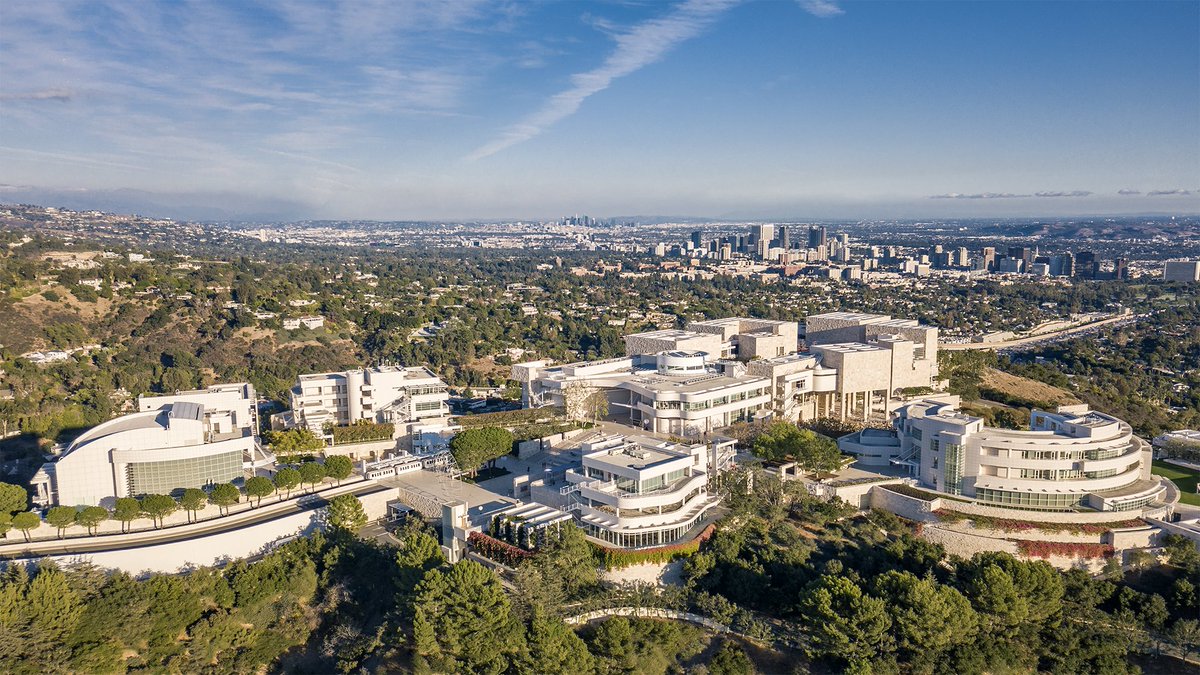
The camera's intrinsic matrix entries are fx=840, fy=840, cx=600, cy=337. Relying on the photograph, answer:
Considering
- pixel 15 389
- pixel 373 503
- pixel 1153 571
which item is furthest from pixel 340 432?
pixel 1153 571

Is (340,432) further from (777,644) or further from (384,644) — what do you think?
(777,644)

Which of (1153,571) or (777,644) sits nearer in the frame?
(777,644)

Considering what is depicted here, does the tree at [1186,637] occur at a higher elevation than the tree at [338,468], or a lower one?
lower

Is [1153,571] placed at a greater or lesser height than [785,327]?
lesser

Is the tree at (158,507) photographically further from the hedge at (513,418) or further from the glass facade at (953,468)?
the glass facade at (953,468)

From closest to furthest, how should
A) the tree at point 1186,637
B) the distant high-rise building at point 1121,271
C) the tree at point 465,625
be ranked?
the tree at point 465,625, the tree at point 1186,637, the distant high-rise building at point 1121,271

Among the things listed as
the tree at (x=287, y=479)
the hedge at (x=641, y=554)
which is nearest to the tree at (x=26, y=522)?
the tree at (x=287, y=479)
